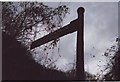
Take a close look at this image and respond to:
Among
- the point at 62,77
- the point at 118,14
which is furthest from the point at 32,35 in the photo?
the point at 118,14

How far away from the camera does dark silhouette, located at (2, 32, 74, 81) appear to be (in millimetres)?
2971

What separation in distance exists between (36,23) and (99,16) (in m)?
0.83

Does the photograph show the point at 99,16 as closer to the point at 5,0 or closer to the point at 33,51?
the point at 33,51

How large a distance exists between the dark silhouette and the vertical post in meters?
0.13

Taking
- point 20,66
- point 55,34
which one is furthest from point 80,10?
point 20,66

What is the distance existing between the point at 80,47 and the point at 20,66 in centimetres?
82

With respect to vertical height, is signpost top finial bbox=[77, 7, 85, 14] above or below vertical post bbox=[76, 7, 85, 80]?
above

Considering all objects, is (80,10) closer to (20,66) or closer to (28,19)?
(28,19)

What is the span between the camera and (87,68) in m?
2.97

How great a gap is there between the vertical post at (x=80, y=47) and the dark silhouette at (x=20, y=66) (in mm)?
132

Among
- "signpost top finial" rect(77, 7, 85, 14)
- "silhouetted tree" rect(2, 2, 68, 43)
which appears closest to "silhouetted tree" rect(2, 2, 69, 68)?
"silhouetted tree" rect(2, 2, 68, 43)

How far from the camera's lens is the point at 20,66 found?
2.99m

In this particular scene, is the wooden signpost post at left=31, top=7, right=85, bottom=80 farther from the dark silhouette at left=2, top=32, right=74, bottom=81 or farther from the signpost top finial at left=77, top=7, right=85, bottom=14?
the dark silhouette at left=2, top=32, right=74, bottom=81

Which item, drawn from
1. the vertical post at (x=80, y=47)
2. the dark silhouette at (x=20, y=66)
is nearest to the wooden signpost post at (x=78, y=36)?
the vertical post at (x=80, y=47)
